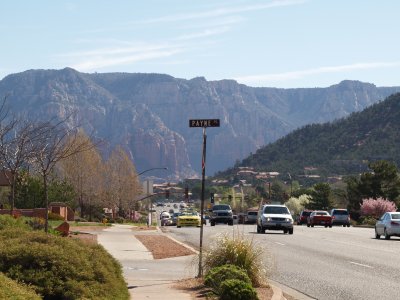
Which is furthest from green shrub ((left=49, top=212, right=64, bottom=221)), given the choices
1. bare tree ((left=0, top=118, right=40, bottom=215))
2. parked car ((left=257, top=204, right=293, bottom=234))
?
parked car ((left=257, top=204, right=293, bottom=234))

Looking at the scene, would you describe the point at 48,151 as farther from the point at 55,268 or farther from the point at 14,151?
the point at 55,268

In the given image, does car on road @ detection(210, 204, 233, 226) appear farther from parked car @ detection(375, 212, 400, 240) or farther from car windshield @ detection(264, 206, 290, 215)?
parked car @ detection(375, 212, 400, 240)

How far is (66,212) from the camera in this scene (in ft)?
234

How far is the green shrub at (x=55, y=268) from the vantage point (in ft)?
35.6

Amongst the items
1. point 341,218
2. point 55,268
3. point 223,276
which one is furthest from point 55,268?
point 341,218

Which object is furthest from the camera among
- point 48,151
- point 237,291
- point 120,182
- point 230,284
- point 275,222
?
point 120,182

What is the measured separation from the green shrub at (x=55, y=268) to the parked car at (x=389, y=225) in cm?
3071

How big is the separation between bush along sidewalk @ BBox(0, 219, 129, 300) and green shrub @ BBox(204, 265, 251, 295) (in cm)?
286

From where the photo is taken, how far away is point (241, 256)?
16.9 m

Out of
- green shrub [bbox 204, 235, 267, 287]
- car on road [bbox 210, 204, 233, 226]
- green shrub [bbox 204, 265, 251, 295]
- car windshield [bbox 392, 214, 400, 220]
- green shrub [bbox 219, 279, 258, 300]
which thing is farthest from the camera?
car on road [bbox 210, 204, 233, 226]

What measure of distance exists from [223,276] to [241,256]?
6.78 ft

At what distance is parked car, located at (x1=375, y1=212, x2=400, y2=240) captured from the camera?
41.2 m

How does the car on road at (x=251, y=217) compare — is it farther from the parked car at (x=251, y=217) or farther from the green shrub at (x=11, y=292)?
the green shrub at (x=11, y=292)

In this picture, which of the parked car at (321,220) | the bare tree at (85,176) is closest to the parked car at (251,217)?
the parked car at (321,220)
